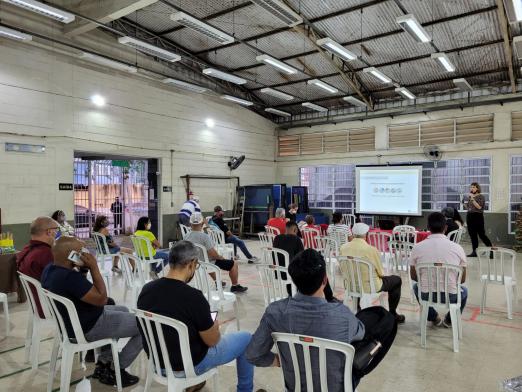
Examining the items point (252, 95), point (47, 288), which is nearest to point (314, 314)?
point (47, 288)

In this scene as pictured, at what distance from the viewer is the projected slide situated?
9.58 m

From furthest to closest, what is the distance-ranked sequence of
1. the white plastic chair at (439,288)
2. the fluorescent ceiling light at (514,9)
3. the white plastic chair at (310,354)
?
the fluorescent ceiling light at (514,9) < the white plastic chair at (439,288) < the white plastic chair at (310,354)

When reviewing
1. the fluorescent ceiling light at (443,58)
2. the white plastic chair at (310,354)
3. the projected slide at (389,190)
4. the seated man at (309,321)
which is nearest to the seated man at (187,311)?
the seated man at (309,321)

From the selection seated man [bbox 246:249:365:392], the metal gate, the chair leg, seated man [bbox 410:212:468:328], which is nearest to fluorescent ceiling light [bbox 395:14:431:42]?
seated man [bbox 410:212:468:328]

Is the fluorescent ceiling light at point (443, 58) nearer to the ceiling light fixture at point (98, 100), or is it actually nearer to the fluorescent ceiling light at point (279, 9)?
the fluorescent ceiling light at point (279, 9)

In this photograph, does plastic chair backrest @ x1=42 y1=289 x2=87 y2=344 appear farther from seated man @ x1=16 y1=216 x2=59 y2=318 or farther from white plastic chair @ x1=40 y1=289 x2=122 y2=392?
seated man @ x1=16 y1=216 x2=59 y2=318

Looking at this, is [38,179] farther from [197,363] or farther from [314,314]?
[314,314]

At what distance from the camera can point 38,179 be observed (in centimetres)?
748

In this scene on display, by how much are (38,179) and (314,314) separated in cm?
747

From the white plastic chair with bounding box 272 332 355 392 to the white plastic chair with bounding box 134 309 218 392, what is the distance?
527 mm

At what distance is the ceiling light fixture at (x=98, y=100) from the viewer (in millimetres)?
8373

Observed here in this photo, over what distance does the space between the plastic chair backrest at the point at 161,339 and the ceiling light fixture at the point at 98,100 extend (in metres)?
7.57

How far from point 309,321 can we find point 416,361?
6.42ft

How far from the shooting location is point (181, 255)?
2113mm
